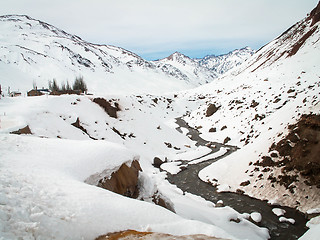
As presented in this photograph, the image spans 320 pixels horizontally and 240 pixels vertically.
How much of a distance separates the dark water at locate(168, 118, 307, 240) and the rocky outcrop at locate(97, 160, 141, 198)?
28.1ft

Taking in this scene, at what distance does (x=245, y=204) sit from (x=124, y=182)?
10.9 metres

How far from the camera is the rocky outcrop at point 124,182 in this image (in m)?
9.03

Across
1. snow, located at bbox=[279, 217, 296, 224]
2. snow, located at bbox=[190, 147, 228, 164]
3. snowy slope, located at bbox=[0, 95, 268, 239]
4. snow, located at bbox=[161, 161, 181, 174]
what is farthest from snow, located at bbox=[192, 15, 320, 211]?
snowy slope, located at bbox=[0, 95, 268, 239]

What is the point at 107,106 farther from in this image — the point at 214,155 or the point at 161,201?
the point at 161,201

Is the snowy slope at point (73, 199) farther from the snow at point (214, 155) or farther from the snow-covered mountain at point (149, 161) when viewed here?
the snow at point (214, 155)

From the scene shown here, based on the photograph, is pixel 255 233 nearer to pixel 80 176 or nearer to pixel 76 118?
pixel 80 176

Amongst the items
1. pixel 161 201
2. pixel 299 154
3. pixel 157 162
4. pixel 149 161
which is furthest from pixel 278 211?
pixel 149 161

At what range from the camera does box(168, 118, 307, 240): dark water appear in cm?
1203

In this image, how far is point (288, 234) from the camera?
11766 mm

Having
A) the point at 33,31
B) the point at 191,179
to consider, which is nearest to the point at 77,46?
the point at 33,31

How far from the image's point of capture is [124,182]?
392 inches

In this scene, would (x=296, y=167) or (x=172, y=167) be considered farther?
(x=172, y=167)

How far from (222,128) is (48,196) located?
35.7 m

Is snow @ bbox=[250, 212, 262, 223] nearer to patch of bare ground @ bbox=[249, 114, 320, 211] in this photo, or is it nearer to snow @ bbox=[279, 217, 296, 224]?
snow @ bbox=[279, 217, 296, 224]
